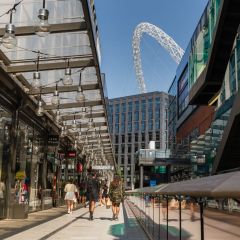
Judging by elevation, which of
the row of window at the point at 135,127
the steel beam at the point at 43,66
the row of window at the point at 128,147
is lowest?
the steel beam at the point at 43,66

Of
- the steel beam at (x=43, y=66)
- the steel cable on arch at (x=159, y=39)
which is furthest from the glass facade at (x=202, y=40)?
the steel cable on arch at (x=159, y=39)

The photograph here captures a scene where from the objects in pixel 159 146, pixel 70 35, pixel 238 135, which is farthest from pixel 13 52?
pixel 159 146

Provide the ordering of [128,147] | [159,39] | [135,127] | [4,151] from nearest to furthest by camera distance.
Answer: [4,151]
[159,39]
[128,147]
[135,127]

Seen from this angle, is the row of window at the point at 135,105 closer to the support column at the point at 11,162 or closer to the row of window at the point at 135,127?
the row of window at the point at 135,127

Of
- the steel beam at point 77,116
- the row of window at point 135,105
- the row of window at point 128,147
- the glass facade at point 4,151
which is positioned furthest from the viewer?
the row of window at point 135,105

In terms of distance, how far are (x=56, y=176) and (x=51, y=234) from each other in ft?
53.0

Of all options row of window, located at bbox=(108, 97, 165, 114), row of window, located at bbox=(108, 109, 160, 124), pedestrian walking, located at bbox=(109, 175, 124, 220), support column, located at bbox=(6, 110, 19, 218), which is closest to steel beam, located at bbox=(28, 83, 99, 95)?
support column, located at bbox=(6, 110, 19, 218)

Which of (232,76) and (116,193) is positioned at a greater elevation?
(232,76)

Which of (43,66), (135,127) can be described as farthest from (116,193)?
(135,127)

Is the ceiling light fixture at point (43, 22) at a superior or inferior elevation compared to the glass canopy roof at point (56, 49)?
inferior

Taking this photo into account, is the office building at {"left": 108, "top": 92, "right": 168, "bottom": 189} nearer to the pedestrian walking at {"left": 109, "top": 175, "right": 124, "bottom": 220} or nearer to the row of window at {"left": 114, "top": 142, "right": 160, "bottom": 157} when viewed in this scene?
the row of window at {"left": 114, "top": 142, "right": 160, "bottom": 157}

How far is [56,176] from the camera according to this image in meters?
28.7

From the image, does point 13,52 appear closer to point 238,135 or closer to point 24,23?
point 24,23

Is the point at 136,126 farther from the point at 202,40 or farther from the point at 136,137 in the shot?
the point at 202,40
